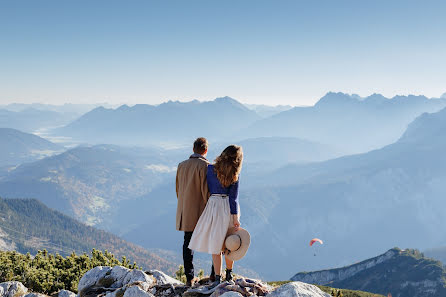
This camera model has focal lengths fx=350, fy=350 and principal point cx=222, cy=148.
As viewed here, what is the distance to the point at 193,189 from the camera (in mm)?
10688

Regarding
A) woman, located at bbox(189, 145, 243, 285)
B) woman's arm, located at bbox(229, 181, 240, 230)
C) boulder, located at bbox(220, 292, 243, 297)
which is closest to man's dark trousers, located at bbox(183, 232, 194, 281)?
woman, located at bbox(189, 145, 243, 285)

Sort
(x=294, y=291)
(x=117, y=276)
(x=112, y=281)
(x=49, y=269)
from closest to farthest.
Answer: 1. (x=294, y=291)
2. (x=112, y=281)
3. (x=117, y=276)
4. (x=49, y=269)

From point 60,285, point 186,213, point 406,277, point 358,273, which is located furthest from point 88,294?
point 358,273

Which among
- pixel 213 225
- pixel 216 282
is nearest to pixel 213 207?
pixel 213 225

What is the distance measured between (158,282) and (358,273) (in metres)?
153

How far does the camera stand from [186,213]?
10.7 m

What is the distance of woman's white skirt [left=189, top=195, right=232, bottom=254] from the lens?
998 centimetres

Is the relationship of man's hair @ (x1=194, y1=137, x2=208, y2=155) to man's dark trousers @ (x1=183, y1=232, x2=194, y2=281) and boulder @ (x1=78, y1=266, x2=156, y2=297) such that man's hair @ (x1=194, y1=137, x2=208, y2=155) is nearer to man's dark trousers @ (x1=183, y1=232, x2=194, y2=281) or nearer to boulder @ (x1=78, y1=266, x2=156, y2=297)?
man's dark trousers @ (x1=183, y1=232, x2=194, y2=281)

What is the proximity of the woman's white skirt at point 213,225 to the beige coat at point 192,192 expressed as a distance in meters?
0.48

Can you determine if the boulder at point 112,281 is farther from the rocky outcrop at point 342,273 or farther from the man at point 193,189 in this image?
the rocky outcrop at point 342,273

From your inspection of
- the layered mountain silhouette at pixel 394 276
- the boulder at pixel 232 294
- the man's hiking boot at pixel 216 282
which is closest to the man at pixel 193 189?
the man's hiking boot at pixel 216 282

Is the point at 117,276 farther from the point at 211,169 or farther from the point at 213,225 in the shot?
the point at 211,169

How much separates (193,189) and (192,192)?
0.32 ft

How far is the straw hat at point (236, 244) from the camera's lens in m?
9.81
